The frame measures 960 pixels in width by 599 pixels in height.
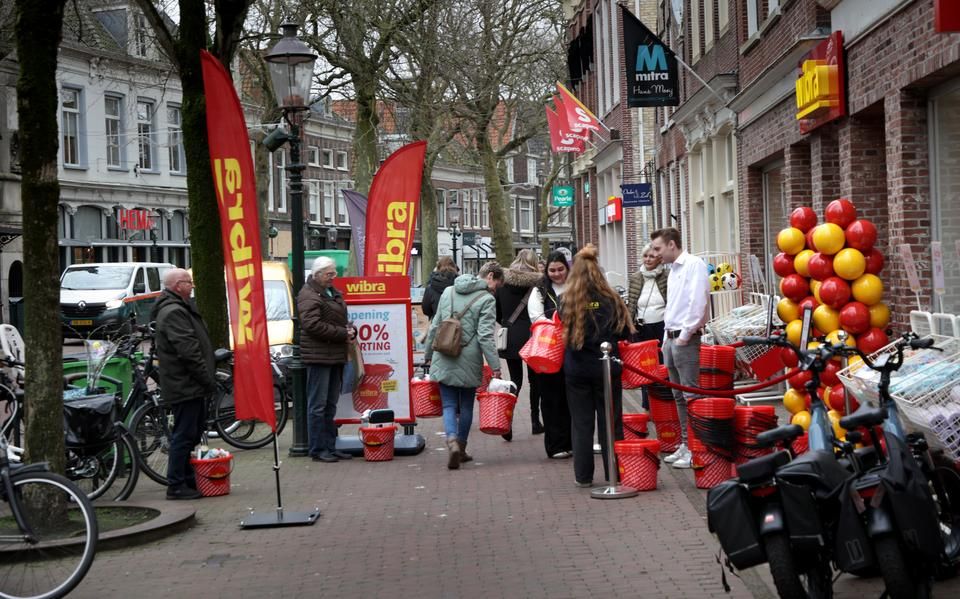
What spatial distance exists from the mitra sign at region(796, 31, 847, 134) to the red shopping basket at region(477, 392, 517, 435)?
469cm

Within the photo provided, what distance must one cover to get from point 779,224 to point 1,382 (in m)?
11.5

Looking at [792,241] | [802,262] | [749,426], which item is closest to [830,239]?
[802,262]

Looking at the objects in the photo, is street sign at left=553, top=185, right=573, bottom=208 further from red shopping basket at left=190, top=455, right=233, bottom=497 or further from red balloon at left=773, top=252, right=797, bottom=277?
red shopping basket at left=190, top=455, right=233, bottom=497

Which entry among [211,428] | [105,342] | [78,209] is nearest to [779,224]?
[211,428]

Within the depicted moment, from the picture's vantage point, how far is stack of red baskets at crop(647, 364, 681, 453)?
1145 cm

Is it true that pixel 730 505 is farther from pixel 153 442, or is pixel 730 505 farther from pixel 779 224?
pixel 779 224

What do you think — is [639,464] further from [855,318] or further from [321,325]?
[321,325]

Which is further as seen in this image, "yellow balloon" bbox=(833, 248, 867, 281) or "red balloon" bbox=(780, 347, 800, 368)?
"red balloon" bbox=(780, 347, 800, 368)

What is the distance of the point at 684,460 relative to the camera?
440 inches

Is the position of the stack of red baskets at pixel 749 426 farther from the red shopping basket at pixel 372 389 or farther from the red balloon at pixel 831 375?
the red shopping basket at pixel 372 389

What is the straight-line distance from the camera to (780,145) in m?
17.3

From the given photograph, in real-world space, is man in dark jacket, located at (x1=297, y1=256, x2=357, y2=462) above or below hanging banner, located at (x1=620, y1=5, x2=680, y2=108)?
below

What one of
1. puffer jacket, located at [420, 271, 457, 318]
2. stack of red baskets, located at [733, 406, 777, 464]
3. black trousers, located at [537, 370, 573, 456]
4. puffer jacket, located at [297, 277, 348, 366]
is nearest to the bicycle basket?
puffer jacket, located at [297, 277, 348, 366]

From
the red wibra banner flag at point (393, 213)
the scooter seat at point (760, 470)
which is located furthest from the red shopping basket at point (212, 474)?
the scooter seat at point (760, 470)
